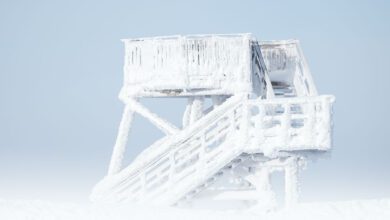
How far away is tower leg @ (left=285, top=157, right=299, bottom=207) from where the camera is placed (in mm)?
19125

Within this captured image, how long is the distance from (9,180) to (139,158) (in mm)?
42320

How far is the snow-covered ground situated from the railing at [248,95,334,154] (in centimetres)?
274

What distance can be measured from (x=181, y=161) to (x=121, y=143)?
321 cm

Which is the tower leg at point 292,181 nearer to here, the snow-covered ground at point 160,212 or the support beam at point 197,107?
the snow-covered ground at point 160,212

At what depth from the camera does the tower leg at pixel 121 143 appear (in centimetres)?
2198

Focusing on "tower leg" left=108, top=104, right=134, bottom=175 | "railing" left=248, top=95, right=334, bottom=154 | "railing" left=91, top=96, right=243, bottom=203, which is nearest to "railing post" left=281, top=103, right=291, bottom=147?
"railing" left=248, top=95, right=334, bottom=154

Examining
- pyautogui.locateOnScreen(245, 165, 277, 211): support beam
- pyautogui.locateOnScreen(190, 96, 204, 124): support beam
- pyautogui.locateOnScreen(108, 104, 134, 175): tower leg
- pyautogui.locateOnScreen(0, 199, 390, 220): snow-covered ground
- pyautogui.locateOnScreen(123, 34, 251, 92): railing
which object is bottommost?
pyautogui.locateOnScreen(0, 199, 390, 220): snow-covered ground

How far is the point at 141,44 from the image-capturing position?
2220 centimetres

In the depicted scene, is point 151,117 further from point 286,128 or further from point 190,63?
point 286,128

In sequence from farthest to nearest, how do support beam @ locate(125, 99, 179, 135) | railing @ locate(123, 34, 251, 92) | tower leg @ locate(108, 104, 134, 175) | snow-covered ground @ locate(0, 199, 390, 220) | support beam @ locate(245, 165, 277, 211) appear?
1. tower leg @ locate(108, 104, 134, 175)
2. support beam @ locate(125, 99, 179, 135)
3. railing @ locate(123, 34, 251, 92)
4. support beam @ locate(245, 165, 277, 211)
5. snow-covered ground @ locate(0, 199, 390, 220)

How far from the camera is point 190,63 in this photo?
21.6 meters

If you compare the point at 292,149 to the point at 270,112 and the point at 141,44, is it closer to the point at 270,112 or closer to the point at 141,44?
the point at 270,112

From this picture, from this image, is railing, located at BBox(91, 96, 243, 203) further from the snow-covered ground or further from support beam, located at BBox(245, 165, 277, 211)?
the snow-covered ground

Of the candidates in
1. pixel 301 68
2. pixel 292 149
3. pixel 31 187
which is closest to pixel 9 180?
pixel 31 187
